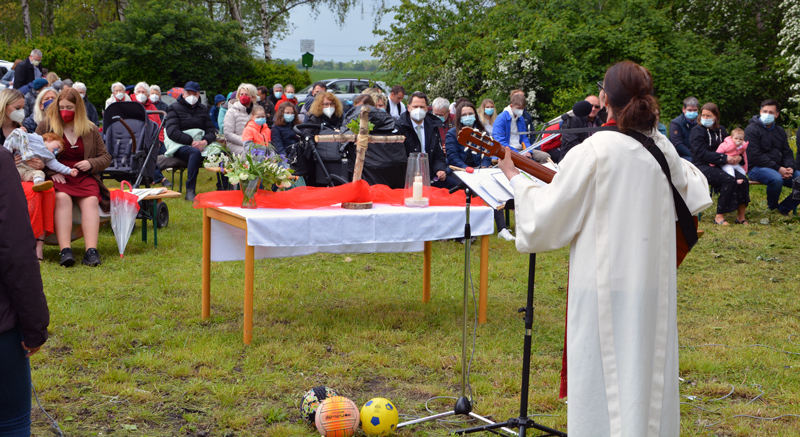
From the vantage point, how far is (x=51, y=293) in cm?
570

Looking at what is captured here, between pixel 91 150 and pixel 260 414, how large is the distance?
4471mm

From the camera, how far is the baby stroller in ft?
28.7

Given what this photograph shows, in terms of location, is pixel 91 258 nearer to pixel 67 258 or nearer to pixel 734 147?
pixel 67 258

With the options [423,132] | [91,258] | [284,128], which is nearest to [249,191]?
[91,258]

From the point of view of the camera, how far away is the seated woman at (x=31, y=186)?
6.39m

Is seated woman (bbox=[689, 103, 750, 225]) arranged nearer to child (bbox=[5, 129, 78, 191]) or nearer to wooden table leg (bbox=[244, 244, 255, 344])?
wooden table leg (bbox=[244, 244, 255, 344])

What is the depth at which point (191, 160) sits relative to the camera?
10766 mm

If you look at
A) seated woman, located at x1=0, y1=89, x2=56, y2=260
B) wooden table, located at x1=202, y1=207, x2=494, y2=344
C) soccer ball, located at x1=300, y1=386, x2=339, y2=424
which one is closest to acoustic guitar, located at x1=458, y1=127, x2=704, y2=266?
soccer ball, located at x1=300, y1=386, x2=339, y2=424

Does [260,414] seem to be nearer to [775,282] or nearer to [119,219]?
[119,219]

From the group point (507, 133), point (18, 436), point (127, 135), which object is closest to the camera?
point (18, 436)

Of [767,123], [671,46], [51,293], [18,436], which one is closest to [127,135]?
[51,293]

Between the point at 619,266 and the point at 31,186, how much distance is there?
5.88 metres

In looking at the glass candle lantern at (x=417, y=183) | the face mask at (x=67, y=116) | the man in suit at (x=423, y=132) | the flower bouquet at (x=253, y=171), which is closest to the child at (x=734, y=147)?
the man in suit at (x=423, y=132)

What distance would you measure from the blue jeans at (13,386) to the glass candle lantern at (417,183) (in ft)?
10.3
